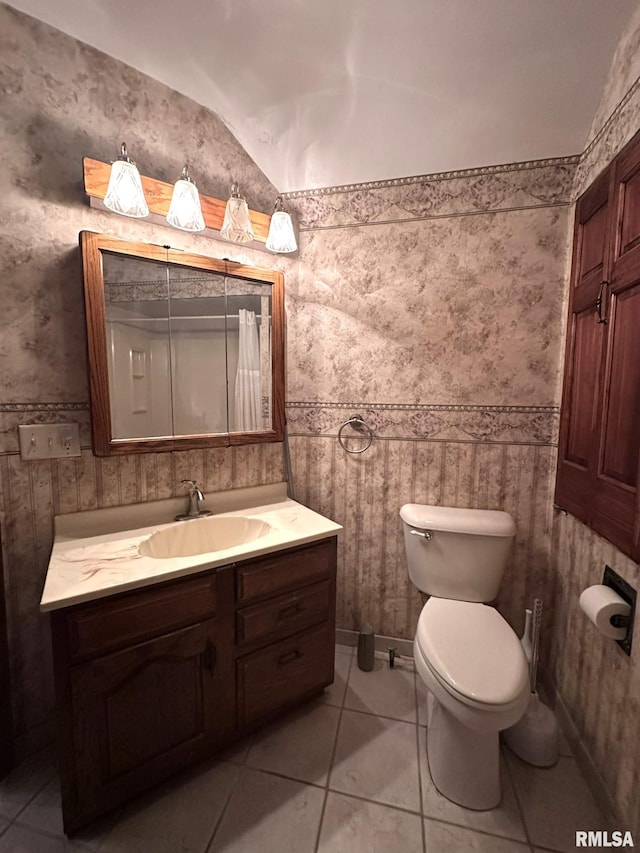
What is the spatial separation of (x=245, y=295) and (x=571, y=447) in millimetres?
1441

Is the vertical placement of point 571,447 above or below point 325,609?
above

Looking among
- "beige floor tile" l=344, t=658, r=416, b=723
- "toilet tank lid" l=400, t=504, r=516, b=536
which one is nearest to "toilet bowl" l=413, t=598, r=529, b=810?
"beige floor tile" l=344, t=658, r=416, b=723

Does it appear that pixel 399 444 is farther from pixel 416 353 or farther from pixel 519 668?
pixel 519 668

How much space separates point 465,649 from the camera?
1.19m

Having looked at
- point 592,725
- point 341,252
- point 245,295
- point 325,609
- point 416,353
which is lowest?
point 592,725

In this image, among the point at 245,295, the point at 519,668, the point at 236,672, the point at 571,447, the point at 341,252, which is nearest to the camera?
the point at 519,668

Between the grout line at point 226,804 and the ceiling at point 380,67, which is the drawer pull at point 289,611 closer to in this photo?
the grout line at point 226,804

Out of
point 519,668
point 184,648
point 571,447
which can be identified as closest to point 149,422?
point 184,648

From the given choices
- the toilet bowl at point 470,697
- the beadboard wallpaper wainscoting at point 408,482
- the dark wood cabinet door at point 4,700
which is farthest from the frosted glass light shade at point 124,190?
the toilet bowl at point 470,697

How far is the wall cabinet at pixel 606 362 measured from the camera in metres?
1.01

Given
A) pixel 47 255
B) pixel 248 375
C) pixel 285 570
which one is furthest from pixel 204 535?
pixel 47 255

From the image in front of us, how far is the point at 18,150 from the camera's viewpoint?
1.15 m

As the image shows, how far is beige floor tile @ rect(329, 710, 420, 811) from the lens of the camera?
1.18 metres

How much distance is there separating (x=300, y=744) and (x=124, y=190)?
6.73 ft
